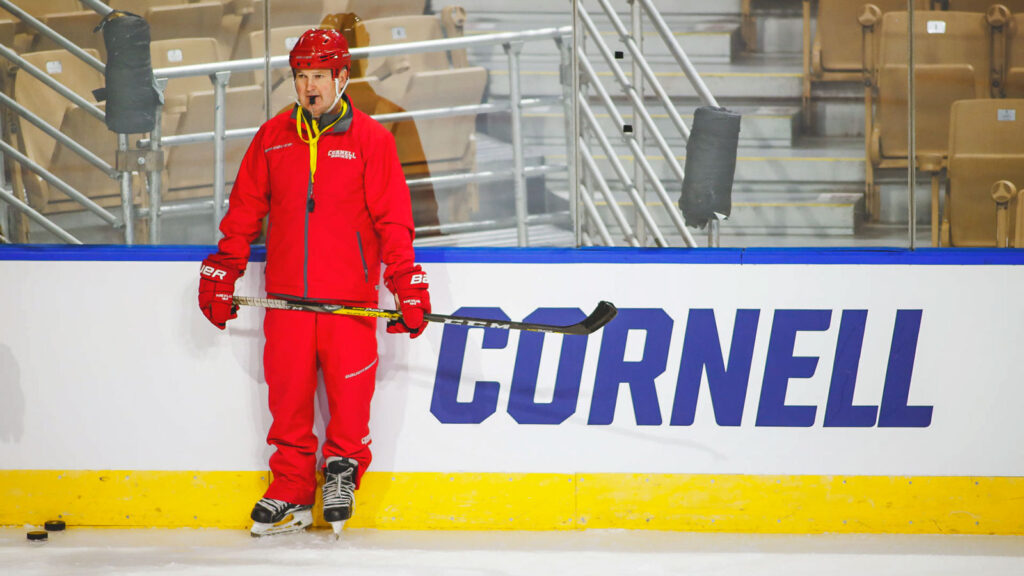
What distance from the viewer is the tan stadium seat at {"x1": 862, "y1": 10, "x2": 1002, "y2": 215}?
3.24m

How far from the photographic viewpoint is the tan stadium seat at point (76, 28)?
3.40 meters

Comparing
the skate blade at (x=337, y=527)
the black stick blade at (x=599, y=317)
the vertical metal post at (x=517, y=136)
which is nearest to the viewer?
the black stick blade at (x=599, y=317)

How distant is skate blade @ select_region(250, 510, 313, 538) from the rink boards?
144mm

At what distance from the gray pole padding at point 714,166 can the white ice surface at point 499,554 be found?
959 millimetres

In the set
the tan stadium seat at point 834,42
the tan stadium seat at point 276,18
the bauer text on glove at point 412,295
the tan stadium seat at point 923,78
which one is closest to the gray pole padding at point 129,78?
the tan stadium seat at point 276,18

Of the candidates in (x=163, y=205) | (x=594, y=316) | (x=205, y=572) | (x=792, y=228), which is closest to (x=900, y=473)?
(x=792, y=228)

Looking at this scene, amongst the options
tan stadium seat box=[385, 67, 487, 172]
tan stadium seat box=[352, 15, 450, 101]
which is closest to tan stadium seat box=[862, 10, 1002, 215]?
tan stadium seat box=[385, 67, 487, 172]

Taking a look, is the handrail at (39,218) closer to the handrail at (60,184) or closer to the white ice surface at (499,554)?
the handrail at (60,184)

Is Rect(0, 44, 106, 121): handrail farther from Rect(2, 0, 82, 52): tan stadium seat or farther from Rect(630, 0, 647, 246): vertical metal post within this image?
Rect(630, 0, 647, 246): vertical metal post

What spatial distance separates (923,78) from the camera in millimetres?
3270

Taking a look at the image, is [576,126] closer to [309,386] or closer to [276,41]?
[276,41]

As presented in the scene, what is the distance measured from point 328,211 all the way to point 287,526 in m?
0.92

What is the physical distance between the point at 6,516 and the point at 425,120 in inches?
68.4

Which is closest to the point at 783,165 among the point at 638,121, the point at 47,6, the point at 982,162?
the point at 638,121
